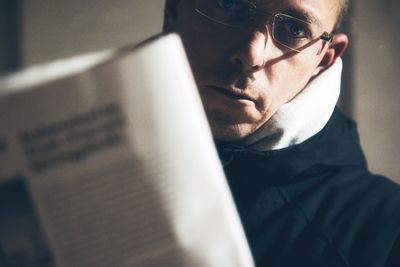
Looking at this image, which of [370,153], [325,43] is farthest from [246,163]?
[370,153]

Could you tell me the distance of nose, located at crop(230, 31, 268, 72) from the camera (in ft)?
1.94

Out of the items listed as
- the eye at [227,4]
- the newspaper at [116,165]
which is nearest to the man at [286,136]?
the eye at [227,4]

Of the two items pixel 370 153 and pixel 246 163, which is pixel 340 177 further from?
pixel 370 153

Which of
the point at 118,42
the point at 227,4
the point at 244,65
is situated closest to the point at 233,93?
the point at 244,65

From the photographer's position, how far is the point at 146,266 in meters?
0.37

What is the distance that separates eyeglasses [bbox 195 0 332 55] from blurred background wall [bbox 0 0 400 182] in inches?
14.3

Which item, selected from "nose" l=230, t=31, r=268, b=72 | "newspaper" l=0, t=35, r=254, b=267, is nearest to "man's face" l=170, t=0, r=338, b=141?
"nose" l=230, t=31, r=268, b=72

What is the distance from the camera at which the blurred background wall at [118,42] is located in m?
0.98

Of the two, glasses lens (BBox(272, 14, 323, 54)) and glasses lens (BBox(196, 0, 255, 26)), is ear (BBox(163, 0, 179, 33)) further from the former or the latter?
glasses lens (BBox(272, 14, 323, 54))

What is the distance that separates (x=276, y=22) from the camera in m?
0.62

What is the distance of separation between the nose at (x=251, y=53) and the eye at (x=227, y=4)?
0.06 meters

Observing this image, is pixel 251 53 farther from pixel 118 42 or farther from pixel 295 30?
pixel 118 42

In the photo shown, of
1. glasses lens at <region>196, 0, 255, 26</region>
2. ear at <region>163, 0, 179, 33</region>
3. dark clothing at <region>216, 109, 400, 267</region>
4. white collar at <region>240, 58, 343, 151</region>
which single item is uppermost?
ear at <region>163, 0, 179, 33</region>

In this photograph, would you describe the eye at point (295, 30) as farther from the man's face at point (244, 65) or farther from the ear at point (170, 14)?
the ear at point (170, 14)
